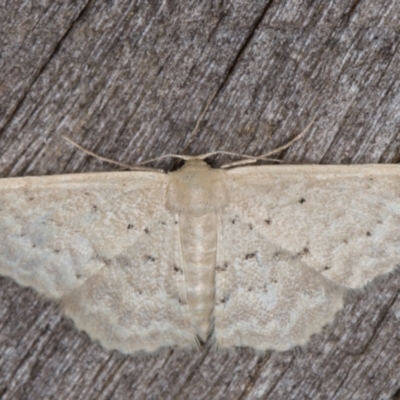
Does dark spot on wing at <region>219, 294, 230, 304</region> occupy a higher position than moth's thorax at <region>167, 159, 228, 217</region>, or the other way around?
moth's thorax at <region>167, 159, 228, 217</region>

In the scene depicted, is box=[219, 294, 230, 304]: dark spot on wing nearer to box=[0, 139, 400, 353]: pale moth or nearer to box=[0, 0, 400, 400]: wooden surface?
box=[0, 139, 400, 353]: pale moth

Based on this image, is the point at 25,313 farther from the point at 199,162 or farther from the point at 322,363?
the point at 322,363

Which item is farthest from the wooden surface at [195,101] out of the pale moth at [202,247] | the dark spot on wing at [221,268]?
the dark spot on wing at [221,268]

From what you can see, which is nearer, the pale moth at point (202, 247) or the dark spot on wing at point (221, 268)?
the pale moth at point (202, 247)

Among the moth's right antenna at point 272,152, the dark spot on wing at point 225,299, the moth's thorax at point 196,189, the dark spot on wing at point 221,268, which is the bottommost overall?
the dark spot on wing at point 225,299

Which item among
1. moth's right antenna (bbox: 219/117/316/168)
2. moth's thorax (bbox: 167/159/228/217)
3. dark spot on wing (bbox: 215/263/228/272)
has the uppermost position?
moth's right antenna (bbox: 219/117/316/168)

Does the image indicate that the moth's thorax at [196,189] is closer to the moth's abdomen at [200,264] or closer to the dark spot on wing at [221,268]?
the moth's abdomen at [200,264]

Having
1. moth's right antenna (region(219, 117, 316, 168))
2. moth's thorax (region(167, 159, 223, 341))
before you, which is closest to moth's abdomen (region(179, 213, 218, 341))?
moth's thorax (region(167, 159, 223, 341))

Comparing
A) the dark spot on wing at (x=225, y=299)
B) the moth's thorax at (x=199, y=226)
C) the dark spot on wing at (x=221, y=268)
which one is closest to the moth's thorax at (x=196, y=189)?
the moth's thorax at (x=199, y=226)

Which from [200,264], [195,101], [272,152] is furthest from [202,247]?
[195,101]

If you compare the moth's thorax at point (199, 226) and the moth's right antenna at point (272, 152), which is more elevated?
the moth's right antenna at point (272, 152)

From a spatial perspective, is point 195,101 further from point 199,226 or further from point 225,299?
point 225,299
